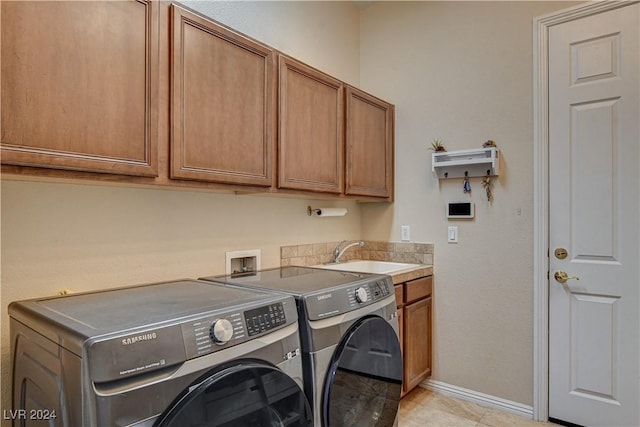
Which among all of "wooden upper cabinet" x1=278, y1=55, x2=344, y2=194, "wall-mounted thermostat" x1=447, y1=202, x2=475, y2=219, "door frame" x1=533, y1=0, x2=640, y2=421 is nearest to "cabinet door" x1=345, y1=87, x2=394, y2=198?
"wooden upper cabinet" x1=278, y1=55, x2=344, y2=194

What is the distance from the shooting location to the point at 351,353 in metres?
1.64

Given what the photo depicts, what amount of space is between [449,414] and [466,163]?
1.63m

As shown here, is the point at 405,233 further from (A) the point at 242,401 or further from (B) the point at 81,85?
(B) the point at 81,85

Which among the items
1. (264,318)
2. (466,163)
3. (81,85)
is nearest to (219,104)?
(81,85)

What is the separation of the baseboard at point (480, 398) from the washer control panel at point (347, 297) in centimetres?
123

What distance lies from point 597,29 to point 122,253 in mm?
2830

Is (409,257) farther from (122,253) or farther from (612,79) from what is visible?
(122,253)

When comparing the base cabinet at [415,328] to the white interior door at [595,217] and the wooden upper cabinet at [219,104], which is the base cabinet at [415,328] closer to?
the white interior door at [595,217]

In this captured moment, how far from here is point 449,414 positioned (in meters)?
2.47

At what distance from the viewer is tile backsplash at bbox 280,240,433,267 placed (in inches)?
102

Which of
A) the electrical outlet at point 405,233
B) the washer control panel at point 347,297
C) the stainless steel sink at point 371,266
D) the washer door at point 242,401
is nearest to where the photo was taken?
the washer door at point 242,401

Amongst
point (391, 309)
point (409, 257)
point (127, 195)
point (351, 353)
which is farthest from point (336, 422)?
point (409, 257)

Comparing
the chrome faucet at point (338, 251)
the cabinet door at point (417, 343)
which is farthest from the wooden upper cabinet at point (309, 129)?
the cabinet door at point (417, 343)

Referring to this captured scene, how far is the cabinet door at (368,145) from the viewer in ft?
8.47
